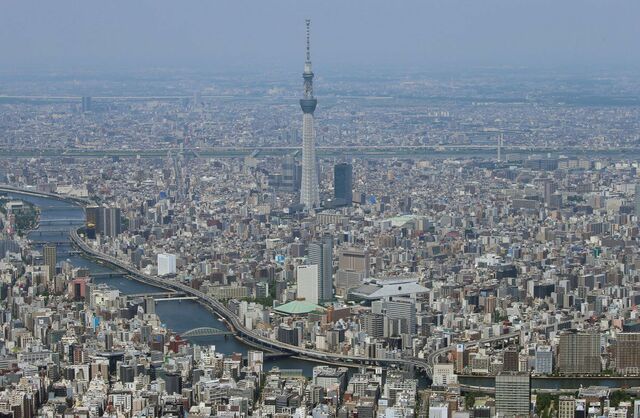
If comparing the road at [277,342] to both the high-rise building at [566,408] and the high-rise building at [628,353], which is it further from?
the high-rise building at [566,408]

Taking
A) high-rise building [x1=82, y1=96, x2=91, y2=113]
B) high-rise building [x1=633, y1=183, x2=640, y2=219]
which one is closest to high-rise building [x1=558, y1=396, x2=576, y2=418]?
high-rise building [x1=633, y1=183, x2=640, y2=219]

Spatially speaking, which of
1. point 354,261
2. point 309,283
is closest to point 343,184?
point 354,261

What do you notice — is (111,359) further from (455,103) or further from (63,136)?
(455,103)

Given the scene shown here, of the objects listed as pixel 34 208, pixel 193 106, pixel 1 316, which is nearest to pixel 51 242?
pixel 34 208

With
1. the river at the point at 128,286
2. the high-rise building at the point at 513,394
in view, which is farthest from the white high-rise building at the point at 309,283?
the high-rise building at the point at 513,394

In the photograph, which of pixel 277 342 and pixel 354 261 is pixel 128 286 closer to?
pixel 354 261

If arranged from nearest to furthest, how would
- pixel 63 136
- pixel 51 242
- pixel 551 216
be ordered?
pixel 51 242 < pixel 551 216 < pixel 63 136
